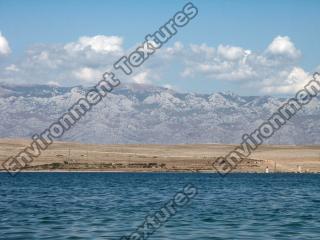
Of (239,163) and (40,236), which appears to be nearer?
(40,236)

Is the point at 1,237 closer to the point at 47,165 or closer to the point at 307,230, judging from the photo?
the point at 307,230

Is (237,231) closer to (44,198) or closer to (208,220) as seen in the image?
(208,220)

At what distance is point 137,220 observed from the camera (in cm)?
4688

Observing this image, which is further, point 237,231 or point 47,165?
point 47,165

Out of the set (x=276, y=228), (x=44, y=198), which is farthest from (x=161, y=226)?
(x=44, y=198)

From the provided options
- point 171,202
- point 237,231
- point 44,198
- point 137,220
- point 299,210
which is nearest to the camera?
point 237,231

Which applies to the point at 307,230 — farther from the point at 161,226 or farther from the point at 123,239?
the point at 123,239

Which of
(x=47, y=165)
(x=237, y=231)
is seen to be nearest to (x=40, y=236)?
(x=237, y=231)

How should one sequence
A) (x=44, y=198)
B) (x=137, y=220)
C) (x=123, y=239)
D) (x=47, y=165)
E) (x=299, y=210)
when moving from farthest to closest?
(x=47, y=165)
(x=44, y=198)
(x=299, y=210)
(x=137, y=220)
(x=123, y=239)

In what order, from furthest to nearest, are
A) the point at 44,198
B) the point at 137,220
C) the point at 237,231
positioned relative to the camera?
the point at 44,198, the point at 137,220, the point at 237,231

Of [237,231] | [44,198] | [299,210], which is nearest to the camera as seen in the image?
[237,231]

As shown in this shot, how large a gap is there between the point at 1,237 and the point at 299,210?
28.1 metres

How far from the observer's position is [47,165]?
7544 inches

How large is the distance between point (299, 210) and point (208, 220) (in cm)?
1244
